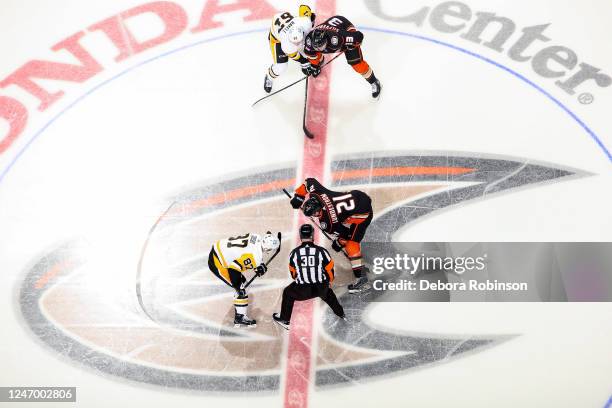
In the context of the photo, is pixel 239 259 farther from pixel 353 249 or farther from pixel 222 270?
pixel 353 249

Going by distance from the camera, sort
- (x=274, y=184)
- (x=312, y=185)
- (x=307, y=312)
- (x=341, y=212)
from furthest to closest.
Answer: (x=274, y=184) → (x=307, y=312) → (x=312, y=185) → (x=341, y=212)

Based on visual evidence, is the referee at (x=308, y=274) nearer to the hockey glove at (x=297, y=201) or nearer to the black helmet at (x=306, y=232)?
the black helmet at (x=306, y=232)

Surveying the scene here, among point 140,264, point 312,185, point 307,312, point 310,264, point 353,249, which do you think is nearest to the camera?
point 310,264

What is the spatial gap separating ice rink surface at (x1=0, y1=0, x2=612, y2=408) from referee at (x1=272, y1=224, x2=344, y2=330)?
1.21 ft

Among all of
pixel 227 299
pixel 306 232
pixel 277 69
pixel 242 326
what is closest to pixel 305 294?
pixel 306 232

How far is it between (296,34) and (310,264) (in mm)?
2207

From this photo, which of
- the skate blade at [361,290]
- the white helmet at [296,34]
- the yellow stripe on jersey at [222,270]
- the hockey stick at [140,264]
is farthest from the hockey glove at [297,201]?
the white helmet at [296,34]

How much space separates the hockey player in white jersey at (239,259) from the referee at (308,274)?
0.82ft

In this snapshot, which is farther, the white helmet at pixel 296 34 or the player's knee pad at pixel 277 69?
the player's knee pad at pixel 277 69

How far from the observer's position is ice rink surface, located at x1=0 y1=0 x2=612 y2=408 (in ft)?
20.2

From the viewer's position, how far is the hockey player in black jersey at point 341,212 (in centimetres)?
593

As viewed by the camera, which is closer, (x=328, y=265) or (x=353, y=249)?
(x=328, y=265)

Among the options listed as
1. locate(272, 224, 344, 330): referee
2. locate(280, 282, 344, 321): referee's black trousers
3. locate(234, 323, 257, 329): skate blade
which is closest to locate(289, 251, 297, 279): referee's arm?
locate(272, 224, 344, 330): referee

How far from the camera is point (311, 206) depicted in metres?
5.86
